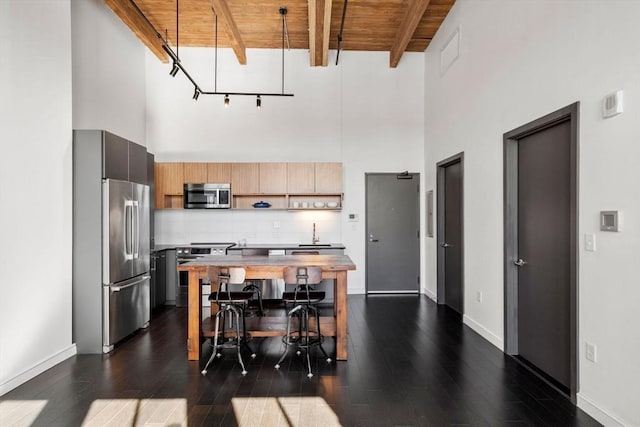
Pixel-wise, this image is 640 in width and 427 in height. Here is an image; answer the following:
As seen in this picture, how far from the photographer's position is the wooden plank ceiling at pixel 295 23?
5031mm

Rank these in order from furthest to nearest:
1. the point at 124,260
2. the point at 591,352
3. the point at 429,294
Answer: the point at 429,294
the point at 124,260
the point at 591,352

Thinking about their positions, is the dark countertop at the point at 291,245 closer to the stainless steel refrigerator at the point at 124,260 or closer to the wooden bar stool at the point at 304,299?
the stainless steel refrigerator at the point at 124,260

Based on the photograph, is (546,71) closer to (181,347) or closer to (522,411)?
(522,411)

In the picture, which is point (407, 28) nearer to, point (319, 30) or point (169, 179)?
point (319, 30)

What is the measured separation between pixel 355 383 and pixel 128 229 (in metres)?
3.02

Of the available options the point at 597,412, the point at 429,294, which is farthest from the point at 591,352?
the point at 429,294

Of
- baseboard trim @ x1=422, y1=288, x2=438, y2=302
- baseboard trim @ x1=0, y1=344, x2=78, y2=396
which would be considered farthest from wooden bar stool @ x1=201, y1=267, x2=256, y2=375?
baseboard trim @ x1=422, y1=288, x2=438, y2=302

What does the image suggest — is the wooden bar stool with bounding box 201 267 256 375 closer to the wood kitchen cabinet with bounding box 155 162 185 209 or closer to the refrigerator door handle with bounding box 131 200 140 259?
the refrigerator door handle with bounding box 131 200 140 259

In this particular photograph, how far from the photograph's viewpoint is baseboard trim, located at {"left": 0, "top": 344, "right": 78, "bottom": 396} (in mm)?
2904

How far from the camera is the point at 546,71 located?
303 cm

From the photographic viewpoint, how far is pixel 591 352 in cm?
252

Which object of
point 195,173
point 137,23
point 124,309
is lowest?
point 124,309

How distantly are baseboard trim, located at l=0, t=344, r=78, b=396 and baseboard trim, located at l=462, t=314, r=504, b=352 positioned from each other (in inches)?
175

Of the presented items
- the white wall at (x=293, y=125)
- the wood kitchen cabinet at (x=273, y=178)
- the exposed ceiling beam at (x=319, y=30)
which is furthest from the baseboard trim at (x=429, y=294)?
the exposed ceiling beam at (x=319, y=30)
